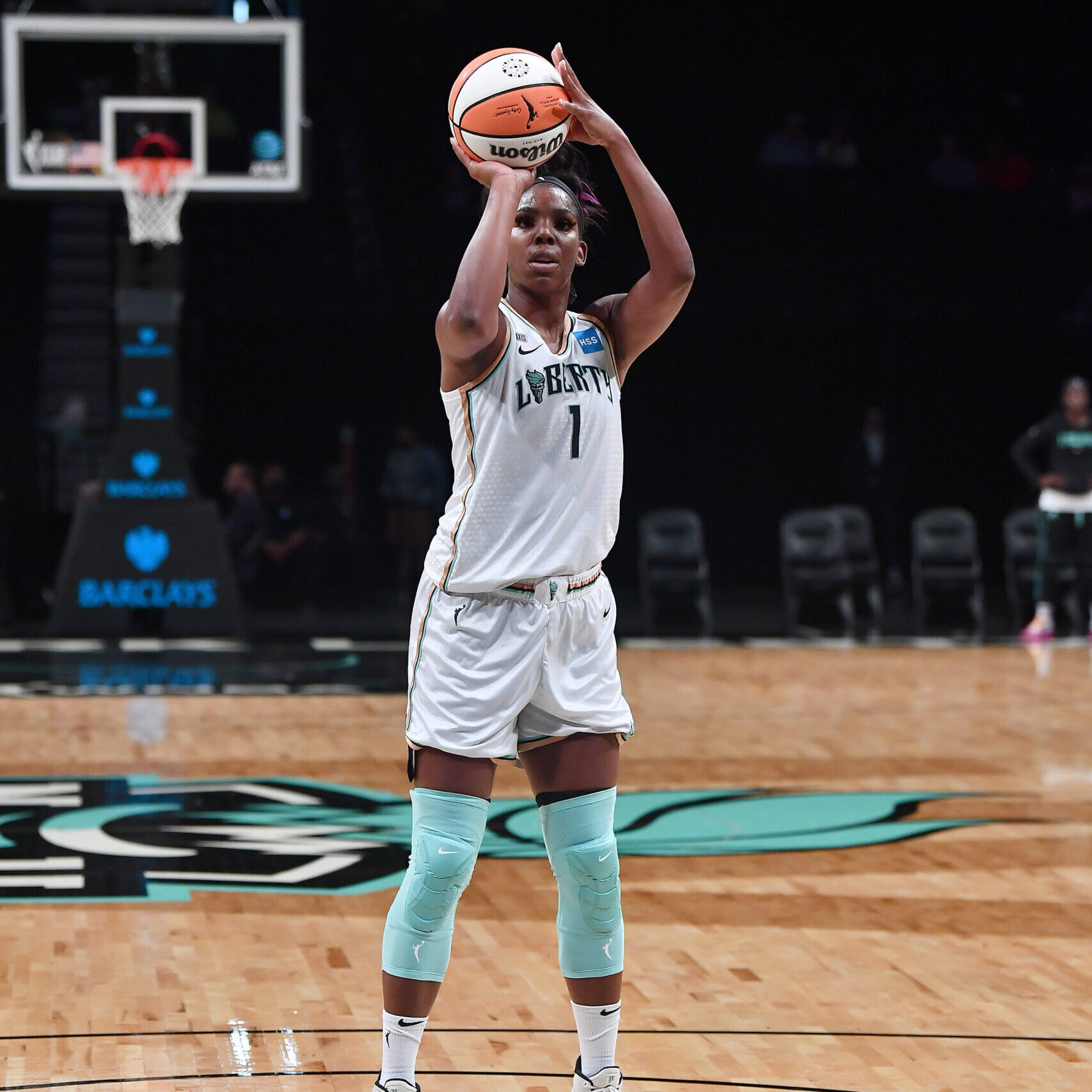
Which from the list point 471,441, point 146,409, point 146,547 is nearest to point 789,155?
point 146,409

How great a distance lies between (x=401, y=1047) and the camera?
2945 mm

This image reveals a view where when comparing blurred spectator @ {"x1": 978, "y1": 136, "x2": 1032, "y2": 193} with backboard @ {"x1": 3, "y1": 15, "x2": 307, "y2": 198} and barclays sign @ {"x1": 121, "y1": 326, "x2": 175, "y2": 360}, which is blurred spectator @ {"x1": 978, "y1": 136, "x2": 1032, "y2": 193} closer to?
backboard @ {"x1": 3, "y1": 15, "x2": 307, "y2": 198}

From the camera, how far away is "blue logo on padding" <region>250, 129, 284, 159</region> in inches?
472

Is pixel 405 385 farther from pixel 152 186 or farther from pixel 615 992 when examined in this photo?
pixel 615 992

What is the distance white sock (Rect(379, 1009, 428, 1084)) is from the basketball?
1607 mm

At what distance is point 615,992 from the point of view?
3.05 meters

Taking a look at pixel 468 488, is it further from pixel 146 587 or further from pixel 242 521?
pixel 242 521

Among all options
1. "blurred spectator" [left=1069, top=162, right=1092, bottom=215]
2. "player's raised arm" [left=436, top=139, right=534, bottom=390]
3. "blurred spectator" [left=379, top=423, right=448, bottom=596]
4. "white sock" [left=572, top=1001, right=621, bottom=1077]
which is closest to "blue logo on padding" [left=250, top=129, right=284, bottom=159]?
"blurred spectator" [left=379, top=423, right=448, bottom=596]

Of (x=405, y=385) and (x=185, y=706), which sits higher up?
(x=405, y=385)

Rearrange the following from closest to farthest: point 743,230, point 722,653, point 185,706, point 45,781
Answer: point 45,781 < point 185,706 < point 722,653 < point 743,230

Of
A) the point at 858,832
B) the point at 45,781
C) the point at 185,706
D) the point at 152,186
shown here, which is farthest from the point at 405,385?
the point at 858,832

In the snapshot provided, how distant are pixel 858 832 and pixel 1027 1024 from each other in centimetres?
212

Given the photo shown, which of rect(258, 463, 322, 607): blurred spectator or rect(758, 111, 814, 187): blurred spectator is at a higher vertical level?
rect(758, 111, 814, 187): blurred spectator

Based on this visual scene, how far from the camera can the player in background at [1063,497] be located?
1237 centimetres
